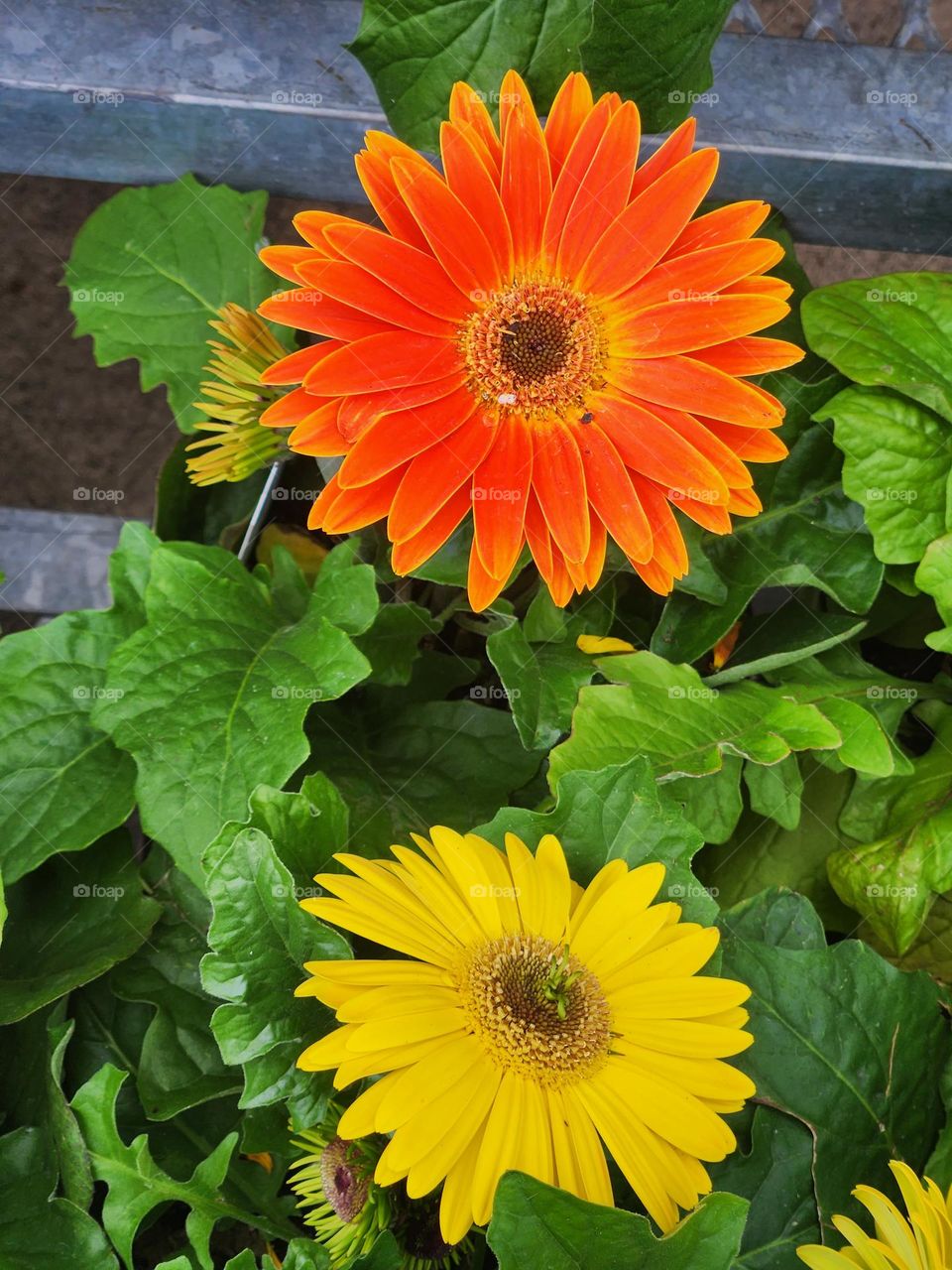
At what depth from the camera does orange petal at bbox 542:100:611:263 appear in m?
0.72

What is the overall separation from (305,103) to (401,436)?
33cm

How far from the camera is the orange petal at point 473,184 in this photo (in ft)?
2.33

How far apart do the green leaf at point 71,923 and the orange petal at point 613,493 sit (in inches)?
18.4

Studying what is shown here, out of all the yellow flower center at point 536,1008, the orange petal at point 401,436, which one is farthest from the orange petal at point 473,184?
the yellow flower center at point 536,1008

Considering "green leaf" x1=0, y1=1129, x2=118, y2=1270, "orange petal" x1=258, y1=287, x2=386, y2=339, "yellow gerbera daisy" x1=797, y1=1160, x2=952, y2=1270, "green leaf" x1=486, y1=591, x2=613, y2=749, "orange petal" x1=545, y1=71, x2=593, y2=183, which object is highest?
"orange petal" x1=545, y1=71, x2=593, y2=183

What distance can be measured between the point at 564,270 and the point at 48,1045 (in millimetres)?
695

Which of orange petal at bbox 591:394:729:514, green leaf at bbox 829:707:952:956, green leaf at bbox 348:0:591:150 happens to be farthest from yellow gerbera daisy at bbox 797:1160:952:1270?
green leaf at bbox 348:0:591:150

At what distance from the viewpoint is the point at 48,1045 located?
91 centimetres

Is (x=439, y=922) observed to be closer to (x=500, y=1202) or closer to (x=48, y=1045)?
(x=500, y=1202)

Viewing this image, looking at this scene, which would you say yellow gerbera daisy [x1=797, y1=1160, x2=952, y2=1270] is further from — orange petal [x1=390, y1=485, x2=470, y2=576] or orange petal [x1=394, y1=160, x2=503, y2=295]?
orange petal [x1=394, y1=160, x2=503, y2=295]

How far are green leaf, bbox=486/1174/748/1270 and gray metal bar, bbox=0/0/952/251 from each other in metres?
0.75

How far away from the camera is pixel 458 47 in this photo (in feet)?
2.67

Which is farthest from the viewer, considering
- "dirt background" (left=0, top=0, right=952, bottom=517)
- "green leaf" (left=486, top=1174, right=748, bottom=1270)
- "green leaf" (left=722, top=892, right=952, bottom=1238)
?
"dirt background" (left=0, top=0, right=952, bottom=517)

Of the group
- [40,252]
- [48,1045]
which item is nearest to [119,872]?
[48,1045]
